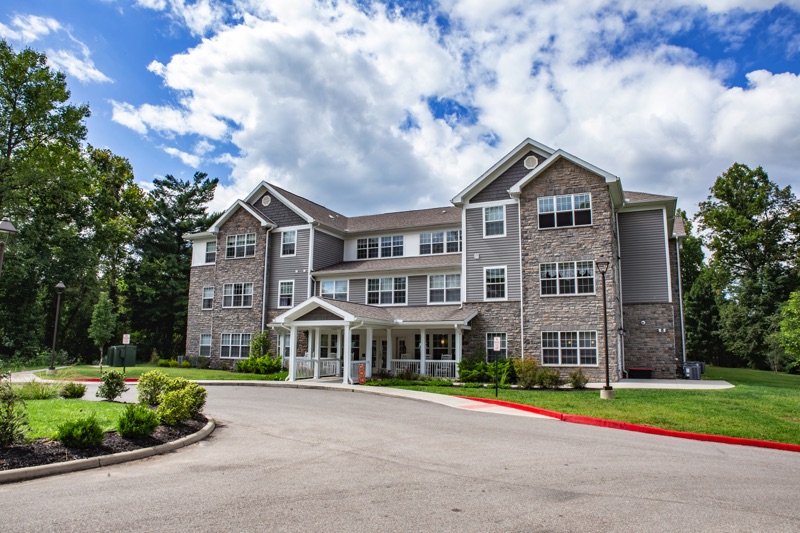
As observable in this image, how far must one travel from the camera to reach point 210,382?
75.7ft

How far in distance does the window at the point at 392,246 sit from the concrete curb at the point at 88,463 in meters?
21.5

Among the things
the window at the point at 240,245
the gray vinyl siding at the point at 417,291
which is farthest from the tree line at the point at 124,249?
the gray vinyl siding at the point at 417,291

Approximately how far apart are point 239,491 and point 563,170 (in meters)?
21.7

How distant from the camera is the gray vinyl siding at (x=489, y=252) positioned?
2528 cm

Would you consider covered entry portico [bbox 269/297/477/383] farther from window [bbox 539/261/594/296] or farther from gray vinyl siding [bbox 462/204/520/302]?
window [bbox 539/261/594/296]

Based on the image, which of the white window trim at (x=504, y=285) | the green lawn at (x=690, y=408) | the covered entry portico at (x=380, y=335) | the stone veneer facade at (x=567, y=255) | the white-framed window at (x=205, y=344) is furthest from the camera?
the white-framed window at (x=205, y=344)

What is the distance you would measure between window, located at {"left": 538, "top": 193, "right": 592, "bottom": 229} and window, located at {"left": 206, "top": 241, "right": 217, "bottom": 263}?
69.2ft

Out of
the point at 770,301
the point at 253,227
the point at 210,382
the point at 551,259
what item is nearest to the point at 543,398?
the point at 551,259

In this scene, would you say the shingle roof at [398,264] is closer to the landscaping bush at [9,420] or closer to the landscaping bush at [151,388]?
the landscaping bush at [151,388]

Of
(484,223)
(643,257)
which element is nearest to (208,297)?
(484,223)

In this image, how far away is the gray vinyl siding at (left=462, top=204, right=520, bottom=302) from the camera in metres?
25.3

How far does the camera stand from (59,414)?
1107 centimetres

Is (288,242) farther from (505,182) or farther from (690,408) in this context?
(690,408)

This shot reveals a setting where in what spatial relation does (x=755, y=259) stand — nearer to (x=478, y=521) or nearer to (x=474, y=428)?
(x=474, y=428)
